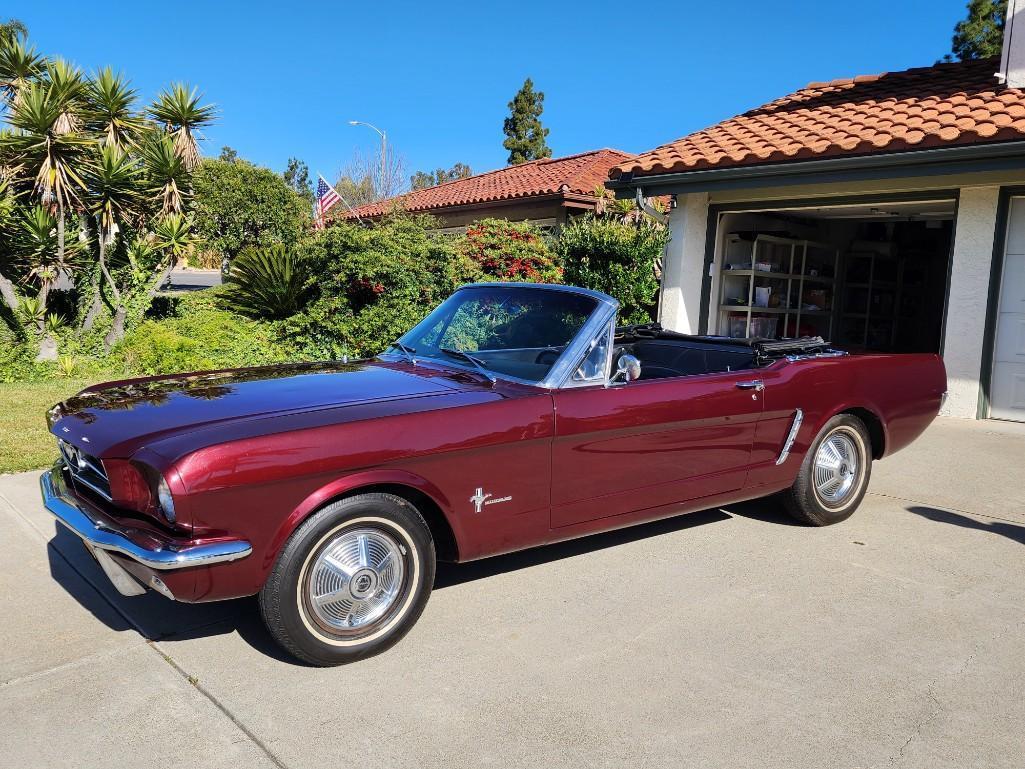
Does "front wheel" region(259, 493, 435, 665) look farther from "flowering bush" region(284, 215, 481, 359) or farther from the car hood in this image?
"flowering bush" region(284, 215, 481, 359)

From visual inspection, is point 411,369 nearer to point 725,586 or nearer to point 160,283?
point 725,586

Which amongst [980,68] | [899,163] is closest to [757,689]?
[899,163]

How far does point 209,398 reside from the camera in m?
3.64

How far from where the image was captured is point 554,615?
147 inches

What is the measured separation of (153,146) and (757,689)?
12065mm

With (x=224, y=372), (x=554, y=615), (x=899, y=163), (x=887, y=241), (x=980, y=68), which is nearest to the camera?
(x=554, y=615)

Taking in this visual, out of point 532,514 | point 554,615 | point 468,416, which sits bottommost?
point 554,615

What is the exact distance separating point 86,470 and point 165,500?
0.77m

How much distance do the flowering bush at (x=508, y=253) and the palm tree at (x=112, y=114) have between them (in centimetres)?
533

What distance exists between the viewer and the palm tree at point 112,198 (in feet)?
37.3

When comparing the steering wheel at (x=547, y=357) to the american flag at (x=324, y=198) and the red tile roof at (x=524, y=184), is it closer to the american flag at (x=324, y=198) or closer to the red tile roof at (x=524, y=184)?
the red tile roof at (x=524, y=184)

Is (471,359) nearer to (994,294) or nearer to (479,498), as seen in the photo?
(479,498)

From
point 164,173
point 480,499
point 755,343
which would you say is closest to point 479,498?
point 480,499

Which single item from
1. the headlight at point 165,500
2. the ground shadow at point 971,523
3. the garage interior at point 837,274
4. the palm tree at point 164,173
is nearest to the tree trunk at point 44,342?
the palm tree at point 164,173
